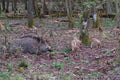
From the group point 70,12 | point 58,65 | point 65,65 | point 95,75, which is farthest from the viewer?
point 70,12

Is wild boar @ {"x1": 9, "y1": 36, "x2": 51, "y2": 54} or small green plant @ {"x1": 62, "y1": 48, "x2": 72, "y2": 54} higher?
wild boar @ {"x1": 9, "y1": 36, "x2": 51, "y2": 54}

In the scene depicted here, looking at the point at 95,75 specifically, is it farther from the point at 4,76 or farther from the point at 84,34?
the point at 84,34

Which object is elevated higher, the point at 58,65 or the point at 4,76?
the point at 4,76

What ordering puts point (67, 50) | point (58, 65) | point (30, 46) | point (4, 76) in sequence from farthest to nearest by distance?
point (67, 50), point (30, 46), point (58, 65), point (4, 76)

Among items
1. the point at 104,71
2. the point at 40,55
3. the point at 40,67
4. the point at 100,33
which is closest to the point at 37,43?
the point at 40,55

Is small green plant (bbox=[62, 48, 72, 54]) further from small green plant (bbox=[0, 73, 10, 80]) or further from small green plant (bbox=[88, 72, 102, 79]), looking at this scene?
small green plant (bbox=[0, 73, 10, 80])

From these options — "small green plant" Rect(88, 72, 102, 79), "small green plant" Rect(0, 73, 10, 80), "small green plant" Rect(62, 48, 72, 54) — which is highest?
"small green plant" Rect(0, 73, 10, 80)

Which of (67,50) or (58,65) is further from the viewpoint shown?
(67,50)

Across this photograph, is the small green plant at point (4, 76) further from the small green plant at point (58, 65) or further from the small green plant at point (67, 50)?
the small green plant at point (67, 50)

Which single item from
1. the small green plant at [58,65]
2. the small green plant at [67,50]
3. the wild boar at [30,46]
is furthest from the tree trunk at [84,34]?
the small green plant at [58,65]

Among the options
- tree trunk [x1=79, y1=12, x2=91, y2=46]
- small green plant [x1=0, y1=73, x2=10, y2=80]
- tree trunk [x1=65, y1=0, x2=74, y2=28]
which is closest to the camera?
small green plant [x1=0, y1=73, x2=10, y2=80]

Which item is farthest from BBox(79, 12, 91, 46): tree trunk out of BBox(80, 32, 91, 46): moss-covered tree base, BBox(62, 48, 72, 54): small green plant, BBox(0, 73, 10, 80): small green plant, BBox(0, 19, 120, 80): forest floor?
BBox(0, 73, 10, 80): small green plant

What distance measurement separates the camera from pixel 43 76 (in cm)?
852

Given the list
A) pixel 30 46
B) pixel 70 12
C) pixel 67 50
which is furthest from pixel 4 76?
pixel 70 12
